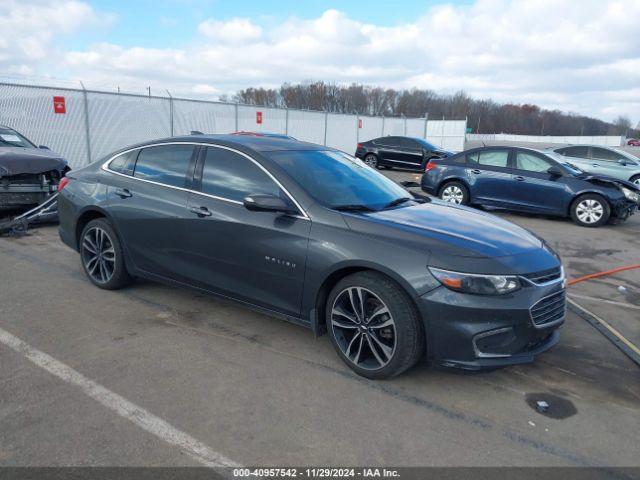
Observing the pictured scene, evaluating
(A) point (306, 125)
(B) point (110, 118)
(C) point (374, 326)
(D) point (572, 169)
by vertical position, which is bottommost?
(C) point (374, 326)

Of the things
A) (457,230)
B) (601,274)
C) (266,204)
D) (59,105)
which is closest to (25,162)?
(266,204)

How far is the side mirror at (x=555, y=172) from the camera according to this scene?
10375 mm

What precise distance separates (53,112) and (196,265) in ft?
40.7

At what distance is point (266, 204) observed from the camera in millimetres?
3689

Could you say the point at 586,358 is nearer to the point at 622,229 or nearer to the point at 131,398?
the point at 131,398

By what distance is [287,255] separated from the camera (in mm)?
3738

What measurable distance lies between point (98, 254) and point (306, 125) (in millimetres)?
19628

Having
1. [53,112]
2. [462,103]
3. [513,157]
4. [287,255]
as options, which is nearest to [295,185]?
[287,255]

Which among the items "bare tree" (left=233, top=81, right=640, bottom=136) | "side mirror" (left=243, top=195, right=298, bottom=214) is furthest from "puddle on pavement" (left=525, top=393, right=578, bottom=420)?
"bare tree" (left=233, top=81, right=640, bottom=136)

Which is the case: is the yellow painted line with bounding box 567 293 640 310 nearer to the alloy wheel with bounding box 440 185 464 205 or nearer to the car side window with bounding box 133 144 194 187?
the car side window with bounding box 133 144 194 187

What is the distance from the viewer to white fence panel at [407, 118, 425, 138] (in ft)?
107

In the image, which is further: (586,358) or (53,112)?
(53,112)

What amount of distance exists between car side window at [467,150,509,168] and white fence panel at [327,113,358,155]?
14.9 meters

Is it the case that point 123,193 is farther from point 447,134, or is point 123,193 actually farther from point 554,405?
point 447,134
